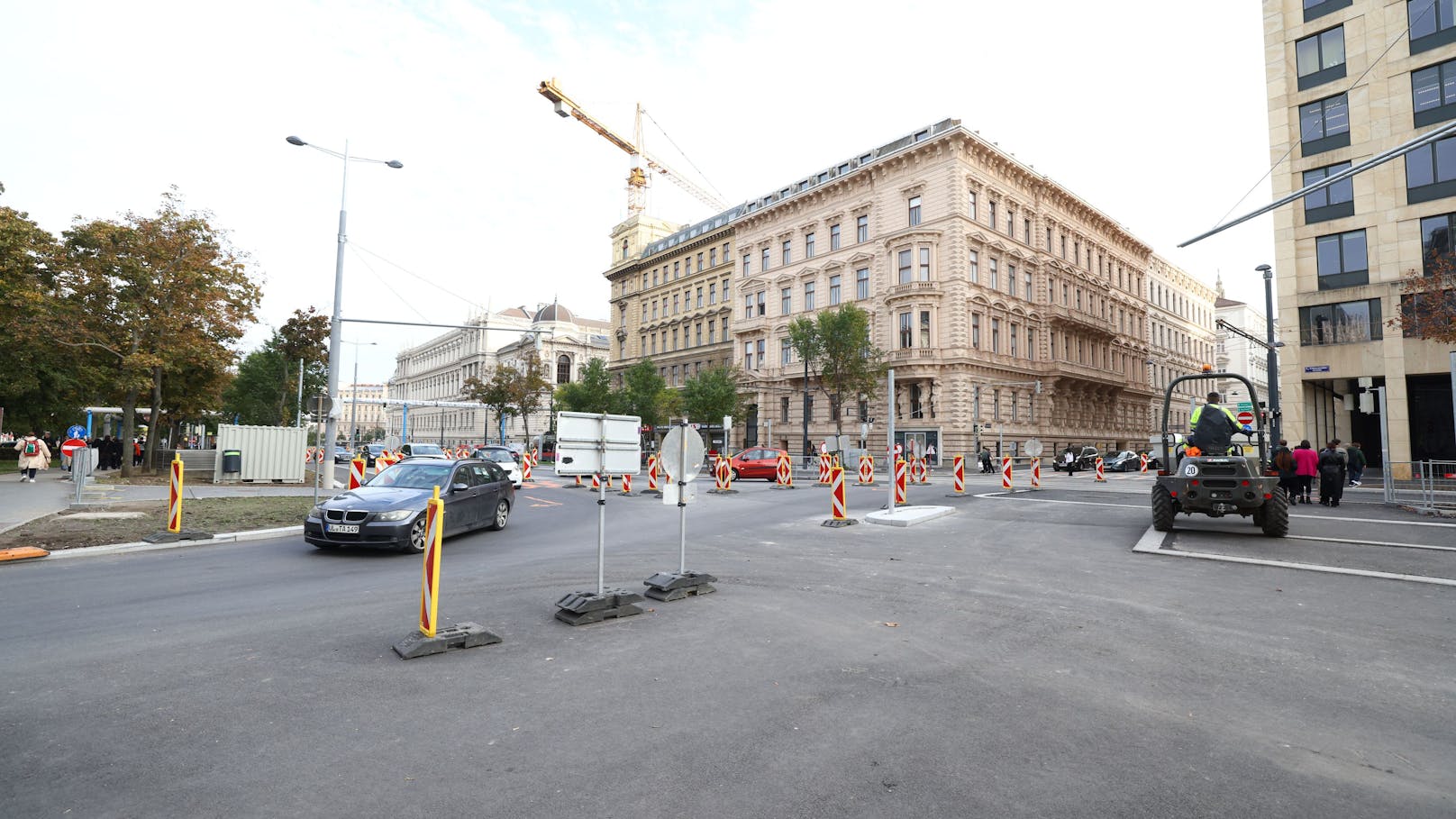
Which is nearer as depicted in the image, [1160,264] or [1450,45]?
[1450,45]

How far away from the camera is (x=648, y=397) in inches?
2128

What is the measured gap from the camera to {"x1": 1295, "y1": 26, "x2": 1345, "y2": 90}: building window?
29.2 meters

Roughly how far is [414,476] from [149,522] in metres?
5.55

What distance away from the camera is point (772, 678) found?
480 centimetres

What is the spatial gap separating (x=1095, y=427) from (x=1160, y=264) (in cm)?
2632

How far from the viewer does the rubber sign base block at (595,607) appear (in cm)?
627

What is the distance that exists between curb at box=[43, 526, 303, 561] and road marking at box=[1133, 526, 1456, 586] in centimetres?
1403

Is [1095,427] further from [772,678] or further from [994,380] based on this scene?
[772,678]

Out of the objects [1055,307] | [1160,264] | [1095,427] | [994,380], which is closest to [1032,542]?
[994,380]

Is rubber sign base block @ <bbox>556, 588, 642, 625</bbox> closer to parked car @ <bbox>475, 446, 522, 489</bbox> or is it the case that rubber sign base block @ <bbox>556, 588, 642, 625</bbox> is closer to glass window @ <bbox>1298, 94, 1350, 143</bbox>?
parked car @ <bbox>475, 446, 522, 489</bbox>

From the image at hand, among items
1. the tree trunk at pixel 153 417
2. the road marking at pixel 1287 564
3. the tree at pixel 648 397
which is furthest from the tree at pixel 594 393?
the road marking at pixel 1287 564

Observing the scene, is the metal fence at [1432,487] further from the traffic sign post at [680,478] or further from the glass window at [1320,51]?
the glass window at [1320,51]

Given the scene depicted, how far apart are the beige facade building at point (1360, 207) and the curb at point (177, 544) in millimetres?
35692

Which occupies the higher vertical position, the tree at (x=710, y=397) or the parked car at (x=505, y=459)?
the tree at (x=710, y=397)
